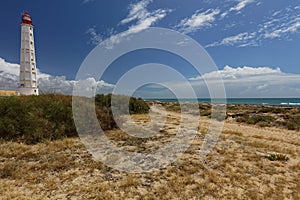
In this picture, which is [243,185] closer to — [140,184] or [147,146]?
[140,184]

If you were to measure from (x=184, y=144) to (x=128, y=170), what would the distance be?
3647mm

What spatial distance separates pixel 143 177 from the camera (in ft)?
17.1

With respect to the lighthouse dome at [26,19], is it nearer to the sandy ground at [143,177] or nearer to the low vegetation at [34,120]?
the low vegetation at [34,120]

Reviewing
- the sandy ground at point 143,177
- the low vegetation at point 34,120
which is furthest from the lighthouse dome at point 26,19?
the sandy ground at point 143,177

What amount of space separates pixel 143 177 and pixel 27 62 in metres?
27.5

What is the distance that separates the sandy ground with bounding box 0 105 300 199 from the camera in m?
4.36

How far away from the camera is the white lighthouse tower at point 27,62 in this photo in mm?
25484

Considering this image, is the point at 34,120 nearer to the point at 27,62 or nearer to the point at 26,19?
the point at 27,62

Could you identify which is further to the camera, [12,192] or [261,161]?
[261,161]

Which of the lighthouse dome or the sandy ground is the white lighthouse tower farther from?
the sandy ground

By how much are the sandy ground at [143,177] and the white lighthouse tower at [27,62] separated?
2150 centimetres

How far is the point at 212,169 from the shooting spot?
19.1ft

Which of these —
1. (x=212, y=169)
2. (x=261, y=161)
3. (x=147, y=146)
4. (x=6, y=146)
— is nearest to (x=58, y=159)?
(x=6, y=146)

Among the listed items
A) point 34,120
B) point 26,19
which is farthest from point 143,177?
point 26,19
